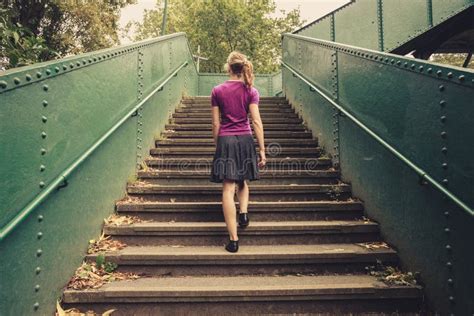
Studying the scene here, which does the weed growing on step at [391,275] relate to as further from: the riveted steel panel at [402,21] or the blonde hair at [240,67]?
the riveted steel panel at [402,21]

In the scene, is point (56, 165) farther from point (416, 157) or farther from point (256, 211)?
point (416, 157)

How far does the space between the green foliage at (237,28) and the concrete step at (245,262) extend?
2302 centimetres

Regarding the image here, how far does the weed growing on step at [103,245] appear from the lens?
308cm

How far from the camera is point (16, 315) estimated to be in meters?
2.12

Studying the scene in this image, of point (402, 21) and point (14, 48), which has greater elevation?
point (402, 21)

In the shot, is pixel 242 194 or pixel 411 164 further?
pixel 242 194

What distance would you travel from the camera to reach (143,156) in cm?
476

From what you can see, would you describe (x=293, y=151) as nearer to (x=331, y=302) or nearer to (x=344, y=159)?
(x=344, y=159)

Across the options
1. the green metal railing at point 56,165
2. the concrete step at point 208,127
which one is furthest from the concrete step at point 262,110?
the green metal railing at point 56,165

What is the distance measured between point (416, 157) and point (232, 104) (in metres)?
1.62

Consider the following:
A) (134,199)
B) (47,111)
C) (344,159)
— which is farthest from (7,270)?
(344,159)

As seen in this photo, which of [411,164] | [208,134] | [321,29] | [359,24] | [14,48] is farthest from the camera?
[321,29]

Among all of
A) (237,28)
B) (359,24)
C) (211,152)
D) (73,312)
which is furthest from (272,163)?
(237,28)

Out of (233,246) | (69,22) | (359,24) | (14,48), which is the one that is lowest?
(233,246)
